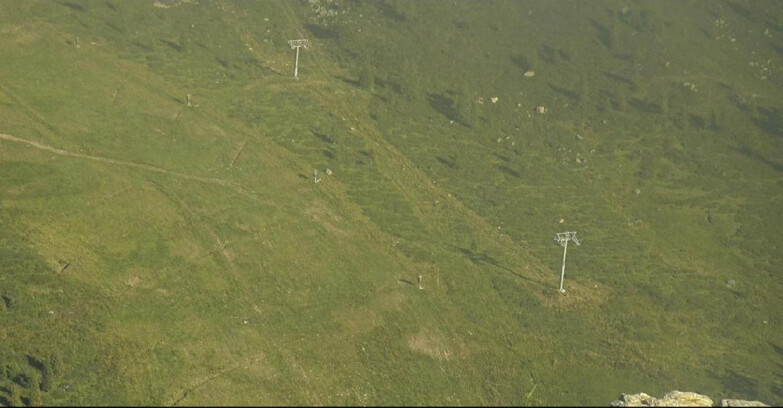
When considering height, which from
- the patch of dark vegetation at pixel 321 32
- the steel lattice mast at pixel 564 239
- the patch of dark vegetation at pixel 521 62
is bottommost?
the steel lattice mast at pixel 564 239

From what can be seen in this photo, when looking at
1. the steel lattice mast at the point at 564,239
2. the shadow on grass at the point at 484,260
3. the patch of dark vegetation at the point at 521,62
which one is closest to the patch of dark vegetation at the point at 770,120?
the patch of dark vegetation at the point at 521,62

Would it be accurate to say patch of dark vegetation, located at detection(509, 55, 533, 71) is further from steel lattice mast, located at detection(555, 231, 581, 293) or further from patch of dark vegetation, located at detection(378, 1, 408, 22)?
steel lattice mast, located at detection(555, 231, 581, 293)

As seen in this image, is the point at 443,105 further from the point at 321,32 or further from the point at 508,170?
the point at 321,32

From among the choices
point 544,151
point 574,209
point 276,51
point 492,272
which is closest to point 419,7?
point 276,51

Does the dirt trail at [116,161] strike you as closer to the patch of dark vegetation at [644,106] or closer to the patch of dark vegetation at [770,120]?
the patch of dark vegetation at [644,106]

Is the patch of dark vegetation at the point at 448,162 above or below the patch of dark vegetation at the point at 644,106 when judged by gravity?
below

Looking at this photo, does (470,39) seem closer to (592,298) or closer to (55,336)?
(592,298)

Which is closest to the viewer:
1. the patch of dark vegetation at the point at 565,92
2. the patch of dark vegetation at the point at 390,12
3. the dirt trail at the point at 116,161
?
the dirt trail at the point at 116,161

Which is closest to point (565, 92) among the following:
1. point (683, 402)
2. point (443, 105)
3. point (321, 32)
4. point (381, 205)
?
point (443, 105)

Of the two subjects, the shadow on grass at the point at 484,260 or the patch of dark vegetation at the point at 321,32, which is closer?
the shadow on grass at the point at 484,260
